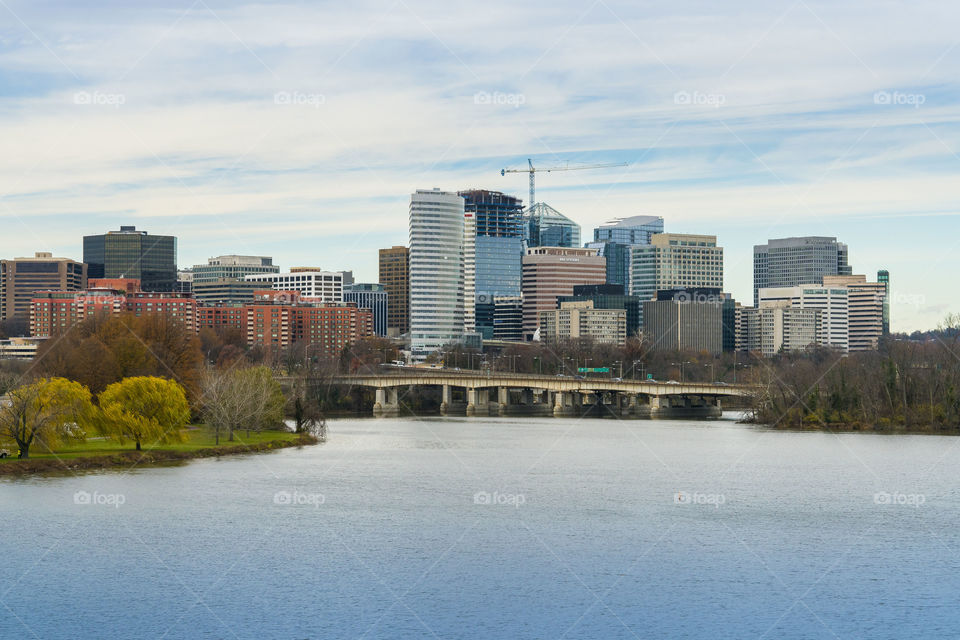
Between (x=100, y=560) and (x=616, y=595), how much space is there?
19.4m

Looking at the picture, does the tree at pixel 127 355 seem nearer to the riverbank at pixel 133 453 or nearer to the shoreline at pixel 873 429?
the riverbank at pixel 133 453

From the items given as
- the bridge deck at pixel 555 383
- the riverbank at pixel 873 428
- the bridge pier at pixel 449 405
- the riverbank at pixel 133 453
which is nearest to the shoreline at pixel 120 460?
the riverbank at pixel 133 453

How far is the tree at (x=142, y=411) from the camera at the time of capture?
77.4m

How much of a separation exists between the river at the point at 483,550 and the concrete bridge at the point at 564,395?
70539mm

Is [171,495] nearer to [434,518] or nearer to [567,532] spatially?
[434,518]

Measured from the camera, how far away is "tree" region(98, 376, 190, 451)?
254 feet

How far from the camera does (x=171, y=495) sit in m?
61.4

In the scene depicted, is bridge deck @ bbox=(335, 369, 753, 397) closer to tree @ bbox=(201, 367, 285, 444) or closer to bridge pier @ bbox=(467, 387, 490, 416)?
bridge pier @ bbox=(467, 387, 490, 416)

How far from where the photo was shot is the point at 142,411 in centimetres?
7925

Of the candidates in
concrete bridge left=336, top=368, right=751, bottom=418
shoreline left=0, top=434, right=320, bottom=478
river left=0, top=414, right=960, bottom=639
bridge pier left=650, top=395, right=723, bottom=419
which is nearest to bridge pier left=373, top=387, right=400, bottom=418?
concrete bridge left=336, top=368, right=751, bottom=418

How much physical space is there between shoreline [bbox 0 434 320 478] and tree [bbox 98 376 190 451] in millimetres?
1705

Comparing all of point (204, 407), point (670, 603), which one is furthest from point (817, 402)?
point (670, 603)

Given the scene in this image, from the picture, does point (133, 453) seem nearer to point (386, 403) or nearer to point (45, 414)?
point (45, 414)

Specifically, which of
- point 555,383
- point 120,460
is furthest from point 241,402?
point 555,383
